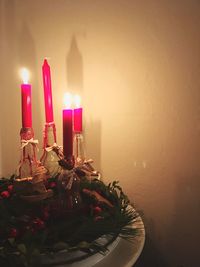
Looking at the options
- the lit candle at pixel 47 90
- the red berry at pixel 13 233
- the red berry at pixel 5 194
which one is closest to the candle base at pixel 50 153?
the lit candle at pixel 47 90

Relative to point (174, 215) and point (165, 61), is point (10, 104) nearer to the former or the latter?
point (165, 61)

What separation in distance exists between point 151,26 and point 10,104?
0.48 metres

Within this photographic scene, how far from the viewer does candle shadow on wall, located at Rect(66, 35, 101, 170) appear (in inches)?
35.9

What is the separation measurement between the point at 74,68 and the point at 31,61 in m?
0.13

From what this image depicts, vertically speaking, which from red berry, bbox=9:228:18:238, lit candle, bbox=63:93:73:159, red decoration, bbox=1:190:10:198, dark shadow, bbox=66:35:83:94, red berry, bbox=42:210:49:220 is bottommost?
red berry, bbox=9:228:18:238

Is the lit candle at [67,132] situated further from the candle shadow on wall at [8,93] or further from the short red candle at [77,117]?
the candle shadow on wall at [8,93]

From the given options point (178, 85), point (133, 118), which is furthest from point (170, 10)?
point (133, 118)

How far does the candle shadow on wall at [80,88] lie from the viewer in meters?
0.91

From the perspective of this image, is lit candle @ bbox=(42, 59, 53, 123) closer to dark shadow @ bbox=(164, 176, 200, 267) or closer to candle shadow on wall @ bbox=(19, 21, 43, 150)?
candle shadow on wall @ bbox=(19, 21, 43, 150)

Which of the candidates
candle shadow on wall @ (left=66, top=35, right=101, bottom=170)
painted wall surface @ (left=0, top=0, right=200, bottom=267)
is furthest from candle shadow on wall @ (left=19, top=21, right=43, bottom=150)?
candle shadow on wall @ (left=66, top=35, right=101, bottom=170)

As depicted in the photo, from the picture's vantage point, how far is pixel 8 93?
38.4 inches

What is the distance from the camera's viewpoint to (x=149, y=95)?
880 mm

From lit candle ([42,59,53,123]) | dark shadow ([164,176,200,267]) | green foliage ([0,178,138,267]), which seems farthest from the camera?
dark shadow ([164,176,200,267])

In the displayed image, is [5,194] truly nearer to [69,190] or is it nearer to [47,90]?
[69,190]
